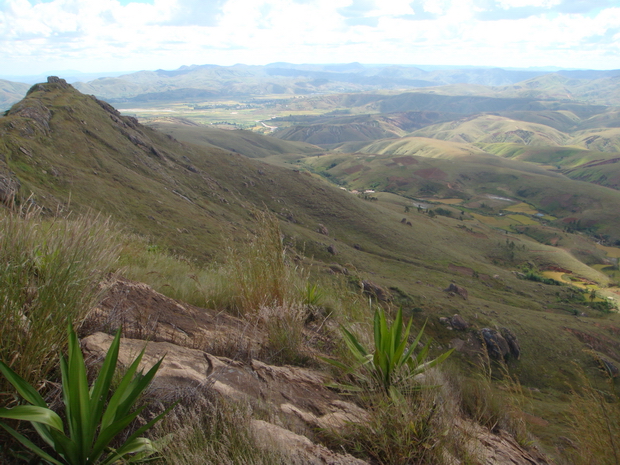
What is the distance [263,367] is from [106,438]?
58.4 inches

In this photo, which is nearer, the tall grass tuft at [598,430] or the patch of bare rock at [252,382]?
the patch of bare rock at [252,382]

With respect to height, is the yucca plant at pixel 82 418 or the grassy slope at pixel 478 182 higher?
the yucca plant at pixel 82 418

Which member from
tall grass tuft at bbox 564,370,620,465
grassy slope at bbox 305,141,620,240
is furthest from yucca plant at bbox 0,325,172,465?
grassy slope at bbox 305,141,620,240

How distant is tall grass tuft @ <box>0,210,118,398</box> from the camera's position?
2.12 meters

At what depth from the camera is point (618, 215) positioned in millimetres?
95125

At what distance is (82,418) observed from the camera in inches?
76.5

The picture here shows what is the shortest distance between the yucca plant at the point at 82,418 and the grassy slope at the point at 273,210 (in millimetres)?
8564

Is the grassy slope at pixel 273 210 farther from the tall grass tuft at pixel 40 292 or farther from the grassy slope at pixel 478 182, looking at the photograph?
the grassy slope at pixel 478 182

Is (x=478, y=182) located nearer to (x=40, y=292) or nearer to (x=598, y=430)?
(x=598, y=430)

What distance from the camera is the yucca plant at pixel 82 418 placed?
1.83 metres

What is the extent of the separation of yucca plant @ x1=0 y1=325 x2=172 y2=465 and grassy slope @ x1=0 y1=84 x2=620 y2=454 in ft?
28.1

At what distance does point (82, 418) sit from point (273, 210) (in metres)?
51.9

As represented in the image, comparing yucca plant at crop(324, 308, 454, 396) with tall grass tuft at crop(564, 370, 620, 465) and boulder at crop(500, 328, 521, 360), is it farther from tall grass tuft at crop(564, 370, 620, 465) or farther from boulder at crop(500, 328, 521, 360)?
boulder at crop(500, 328, 521, 360)

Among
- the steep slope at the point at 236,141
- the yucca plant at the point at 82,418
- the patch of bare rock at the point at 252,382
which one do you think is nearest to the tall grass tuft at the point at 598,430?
the patch of bare rock at the point at 252,382
